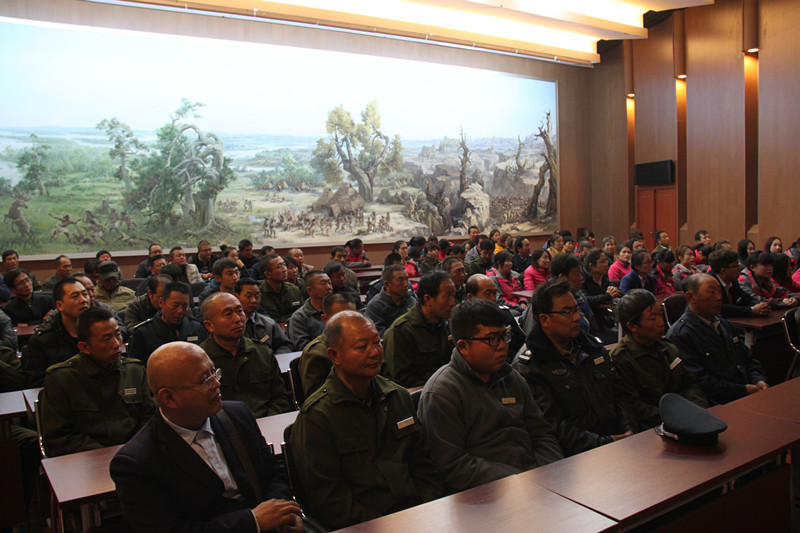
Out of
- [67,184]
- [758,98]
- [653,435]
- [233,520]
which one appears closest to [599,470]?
[653,435]

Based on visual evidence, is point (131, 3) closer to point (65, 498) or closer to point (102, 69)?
point (102, 69)

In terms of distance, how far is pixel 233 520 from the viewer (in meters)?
1.86

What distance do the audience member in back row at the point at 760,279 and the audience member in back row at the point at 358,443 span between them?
4741 mm

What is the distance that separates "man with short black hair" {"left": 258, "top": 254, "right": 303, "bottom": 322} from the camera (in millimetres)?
6098

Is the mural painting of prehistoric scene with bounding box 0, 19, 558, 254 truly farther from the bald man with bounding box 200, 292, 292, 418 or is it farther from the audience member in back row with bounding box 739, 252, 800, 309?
the audience member in back row with bounding box 739, 252, 800, 309

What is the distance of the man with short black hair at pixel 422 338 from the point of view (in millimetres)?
3664

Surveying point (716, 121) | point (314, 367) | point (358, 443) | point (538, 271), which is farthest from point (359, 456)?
point (716, 121)

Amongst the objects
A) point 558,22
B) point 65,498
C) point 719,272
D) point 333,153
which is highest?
point 558,22

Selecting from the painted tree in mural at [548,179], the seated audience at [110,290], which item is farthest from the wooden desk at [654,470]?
the painted tree in mural at [548,179]

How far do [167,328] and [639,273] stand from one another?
208 inches

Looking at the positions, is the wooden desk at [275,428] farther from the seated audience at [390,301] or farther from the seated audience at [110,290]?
the seated audience at [110,290]

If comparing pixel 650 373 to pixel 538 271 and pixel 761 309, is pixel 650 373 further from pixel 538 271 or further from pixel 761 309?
pixel 538 271

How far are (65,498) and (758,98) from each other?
13.7 meters

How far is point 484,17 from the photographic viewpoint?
10.9m
